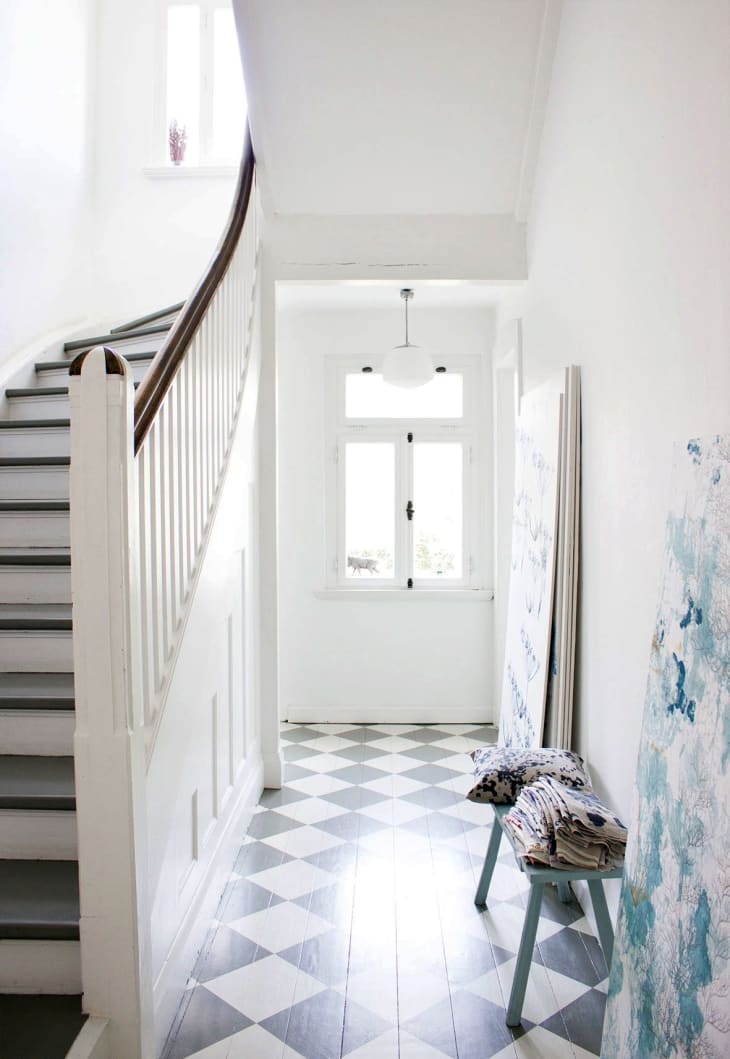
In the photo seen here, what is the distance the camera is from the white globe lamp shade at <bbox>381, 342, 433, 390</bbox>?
15.6 feet

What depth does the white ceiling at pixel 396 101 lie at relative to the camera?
10.5 ft

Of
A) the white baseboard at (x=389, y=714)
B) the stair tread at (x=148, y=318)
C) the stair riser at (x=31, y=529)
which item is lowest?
the white baseboard at (x=389, y=714)

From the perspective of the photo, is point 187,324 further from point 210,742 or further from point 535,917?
point 535,917

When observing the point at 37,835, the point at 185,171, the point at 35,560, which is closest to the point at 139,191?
the point at 185,171

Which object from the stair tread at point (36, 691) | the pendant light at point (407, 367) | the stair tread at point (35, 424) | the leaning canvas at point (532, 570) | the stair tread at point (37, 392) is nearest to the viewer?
the stair tread at point (36, 691)

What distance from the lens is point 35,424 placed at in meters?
3.56

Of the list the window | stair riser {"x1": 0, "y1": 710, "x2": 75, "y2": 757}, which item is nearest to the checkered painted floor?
stair riser {"x1": 0, "y1": 710, "x2": 75, "y2": 757}

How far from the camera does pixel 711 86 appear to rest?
64.3 inches

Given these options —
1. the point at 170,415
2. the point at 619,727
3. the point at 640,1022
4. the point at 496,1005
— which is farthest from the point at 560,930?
the point at 170,415

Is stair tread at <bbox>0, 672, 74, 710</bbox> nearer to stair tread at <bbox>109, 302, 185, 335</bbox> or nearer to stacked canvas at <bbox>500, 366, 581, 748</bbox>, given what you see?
stacked canvas at <bbox>500, 366, 581, 748</bbox>

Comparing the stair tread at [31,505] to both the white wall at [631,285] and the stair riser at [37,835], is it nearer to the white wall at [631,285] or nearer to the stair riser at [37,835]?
the stair riser at [37,835]

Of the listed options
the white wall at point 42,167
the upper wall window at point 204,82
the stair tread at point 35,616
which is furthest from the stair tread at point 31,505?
the upper wall window at point 204,82

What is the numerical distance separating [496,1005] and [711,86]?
235 cm

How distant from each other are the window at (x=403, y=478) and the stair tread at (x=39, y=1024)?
357 cm
